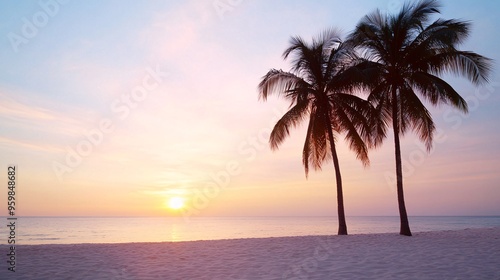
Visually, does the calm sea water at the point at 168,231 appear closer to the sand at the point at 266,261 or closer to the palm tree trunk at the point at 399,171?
the sand at the point at 266,261

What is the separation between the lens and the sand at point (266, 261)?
7859 mm

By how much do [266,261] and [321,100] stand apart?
33.9ft

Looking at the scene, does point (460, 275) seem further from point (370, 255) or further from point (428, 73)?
point (428, 73)

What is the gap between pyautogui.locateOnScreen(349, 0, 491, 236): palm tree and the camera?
15562mm

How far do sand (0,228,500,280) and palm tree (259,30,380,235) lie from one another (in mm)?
5890

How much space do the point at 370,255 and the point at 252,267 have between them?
357 cm

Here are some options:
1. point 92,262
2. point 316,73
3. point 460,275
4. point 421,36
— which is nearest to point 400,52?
point 421,36

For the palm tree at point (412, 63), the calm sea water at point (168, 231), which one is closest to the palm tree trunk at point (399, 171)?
the palm tree at point (412, 63)

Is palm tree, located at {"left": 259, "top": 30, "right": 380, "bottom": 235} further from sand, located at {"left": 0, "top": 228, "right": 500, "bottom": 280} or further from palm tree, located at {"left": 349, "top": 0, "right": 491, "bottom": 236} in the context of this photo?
sand, located at {"left": 0, "top": 228, "right": 500, "bottom": 280}

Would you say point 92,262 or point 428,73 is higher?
point 428,73

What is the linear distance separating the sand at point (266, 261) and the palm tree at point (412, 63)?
5.65 metres

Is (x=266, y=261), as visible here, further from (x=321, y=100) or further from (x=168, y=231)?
(x=168, y=231)

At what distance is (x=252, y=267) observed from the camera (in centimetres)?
881

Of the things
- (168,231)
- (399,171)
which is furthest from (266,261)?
(168,231)
